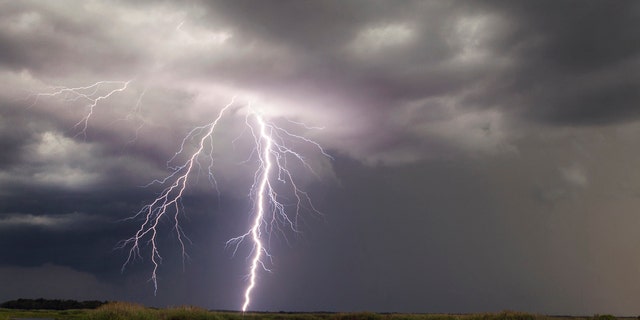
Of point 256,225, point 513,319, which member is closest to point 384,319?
point 513,319

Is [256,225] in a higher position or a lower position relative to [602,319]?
higher

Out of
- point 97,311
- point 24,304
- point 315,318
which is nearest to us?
point 97,311

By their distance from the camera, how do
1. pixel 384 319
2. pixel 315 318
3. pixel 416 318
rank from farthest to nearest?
pixel 315 318 < pixel 416 318 < pixel 384 319

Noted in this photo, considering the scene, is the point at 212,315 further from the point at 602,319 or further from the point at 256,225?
the point at 602,319

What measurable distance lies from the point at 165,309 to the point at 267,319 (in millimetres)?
9848

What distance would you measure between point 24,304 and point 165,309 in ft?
181

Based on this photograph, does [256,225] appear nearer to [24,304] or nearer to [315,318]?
[315,318]

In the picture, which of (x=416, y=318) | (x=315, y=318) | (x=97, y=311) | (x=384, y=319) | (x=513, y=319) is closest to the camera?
(x=97, y=311)

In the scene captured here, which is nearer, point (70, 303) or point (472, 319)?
point (472, 319)

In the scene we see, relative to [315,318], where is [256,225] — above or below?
above

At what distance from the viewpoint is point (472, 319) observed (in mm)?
36000

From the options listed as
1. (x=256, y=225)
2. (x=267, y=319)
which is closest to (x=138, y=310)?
(x=256, y=225)

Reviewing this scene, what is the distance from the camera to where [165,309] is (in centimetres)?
3750

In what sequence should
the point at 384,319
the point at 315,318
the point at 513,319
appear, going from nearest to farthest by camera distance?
the point at 513,319, the point at 384,319, the point at 315,318
